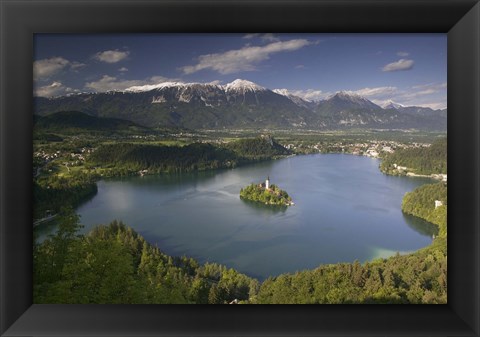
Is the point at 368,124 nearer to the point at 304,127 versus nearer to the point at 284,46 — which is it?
the point at 304,127

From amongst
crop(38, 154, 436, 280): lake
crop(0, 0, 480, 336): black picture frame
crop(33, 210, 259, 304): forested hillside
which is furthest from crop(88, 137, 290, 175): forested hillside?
crop(0, 0, 480, 336): black picture frame

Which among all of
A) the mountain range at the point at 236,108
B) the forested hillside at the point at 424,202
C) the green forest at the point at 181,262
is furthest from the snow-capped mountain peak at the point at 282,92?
the forested hillside at the point at 424,202

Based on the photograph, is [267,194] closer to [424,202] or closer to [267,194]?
[267,194]

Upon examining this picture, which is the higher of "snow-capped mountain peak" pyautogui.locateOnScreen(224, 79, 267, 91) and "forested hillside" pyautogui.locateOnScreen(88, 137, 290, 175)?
"snow-capped mountain peak" pyautogui.locateOnScreen(224, 79, 267, 91)

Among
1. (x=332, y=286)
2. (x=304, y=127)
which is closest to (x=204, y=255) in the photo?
(x=332, y=286)

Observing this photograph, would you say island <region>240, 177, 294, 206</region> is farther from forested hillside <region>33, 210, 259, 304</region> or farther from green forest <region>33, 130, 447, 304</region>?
forested hillside <region>33, 210, 259, 304</region>
